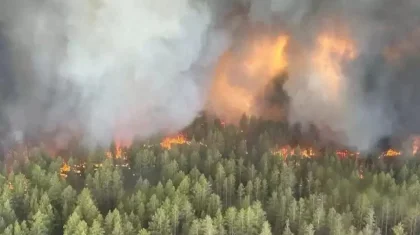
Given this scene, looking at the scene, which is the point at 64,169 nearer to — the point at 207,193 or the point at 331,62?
the point at 207,193

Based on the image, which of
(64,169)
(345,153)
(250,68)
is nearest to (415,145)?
(345,153)

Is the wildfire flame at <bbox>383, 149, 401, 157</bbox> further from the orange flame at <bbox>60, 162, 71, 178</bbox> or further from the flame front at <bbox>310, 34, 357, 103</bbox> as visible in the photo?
the orange flame at <bbox>60, 162, 71, 178</bbox>

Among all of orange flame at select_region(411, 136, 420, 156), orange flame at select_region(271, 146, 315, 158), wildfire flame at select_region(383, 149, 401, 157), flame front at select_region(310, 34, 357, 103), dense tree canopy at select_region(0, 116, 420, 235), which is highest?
flame front at select_region(310, 34, 357, 103)

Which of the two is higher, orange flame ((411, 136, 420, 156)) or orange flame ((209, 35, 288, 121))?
orange flame ((209, 35, 288, 121))

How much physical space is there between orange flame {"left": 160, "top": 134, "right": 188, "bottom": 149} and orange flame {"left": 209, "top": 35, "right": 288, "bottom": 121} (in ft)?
15.0

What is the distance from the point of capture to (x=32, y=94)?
83.8ft

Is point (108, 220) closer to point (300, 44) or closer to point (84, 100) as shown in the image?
point (84, 100)

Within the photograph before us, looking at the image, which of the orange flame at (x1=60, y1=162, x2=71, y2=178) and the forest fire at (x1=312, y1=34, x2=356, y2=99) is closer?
the orange flame at (x1=60, y1=162, x2=71, y2=178)

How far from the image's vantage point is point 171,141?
901 inches

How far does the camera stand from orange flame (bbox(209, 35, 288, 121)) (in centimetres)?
2770

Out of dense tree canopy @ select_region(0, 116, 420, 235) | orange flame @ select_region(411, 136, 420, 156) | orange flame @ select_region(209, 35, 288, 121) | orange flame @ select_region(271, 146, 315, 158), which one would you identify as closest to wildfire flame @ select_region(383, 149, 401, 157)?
orange flame @ select_region(411, 136, 420, 156)

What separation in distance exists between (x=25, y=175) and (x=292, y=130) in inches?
384

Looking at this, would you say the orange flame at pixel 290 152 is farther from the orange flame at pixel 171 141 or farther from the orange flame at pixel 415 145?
the orange flame at pixel 415 145

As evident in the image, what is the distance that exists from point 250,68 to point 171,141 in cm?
651
